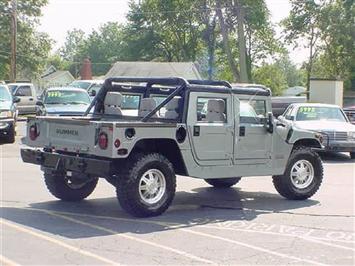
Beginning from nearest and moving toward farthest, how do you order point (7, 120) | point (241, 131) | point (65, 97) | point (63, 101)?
point (241, 131)
point (7, 120)
point (63, 101)
point (65, 97)

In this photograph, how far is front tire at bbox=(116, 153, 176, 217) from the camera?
8336 mm

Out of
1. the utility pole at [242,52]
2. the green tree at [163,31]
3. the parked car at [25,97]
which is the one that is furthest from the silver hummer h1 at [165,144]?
the green tree at [163,31]

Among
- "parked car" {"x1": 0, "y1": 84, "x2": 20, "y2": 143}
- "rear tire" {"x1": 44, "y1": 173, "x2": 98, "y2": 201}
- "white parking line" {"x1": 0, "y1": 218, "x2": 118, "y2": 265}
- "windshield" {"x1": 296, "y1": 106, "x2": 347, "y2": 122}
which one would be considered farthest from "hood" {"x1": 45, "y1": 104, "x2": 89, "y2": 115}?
"white parking line" {"x1": 0, "y1": 218, "x2": 118, "y2": 265}

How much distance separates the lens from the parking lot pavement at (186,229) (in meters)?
6.61

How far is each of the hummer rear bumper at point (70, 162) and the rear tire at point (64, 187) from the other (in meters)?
0.47

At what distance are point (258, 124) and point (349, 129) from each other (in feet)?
27.5

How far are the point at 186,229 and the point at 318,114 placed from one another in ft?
38.0

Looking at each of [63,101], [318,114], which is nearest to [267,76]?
[63,101]

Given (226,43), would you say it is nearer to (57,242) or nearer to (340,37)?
(340,37)

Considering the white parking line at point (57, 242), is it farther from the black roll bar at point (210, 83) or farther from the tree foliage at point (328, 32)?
the tree foliage at point (328, 32)

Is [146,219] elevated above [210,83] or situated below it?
below

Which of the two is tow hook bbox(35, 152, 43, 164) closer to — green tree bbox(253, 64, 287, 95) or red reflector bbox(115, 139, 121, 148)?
→ red reflector bbox(115, 139, 121, 148)

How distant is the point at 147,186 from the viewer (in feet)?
28.1

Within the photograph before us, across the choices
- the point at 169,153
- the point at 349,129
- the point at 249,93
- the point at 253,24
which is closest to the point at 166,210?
the point at 169,153
